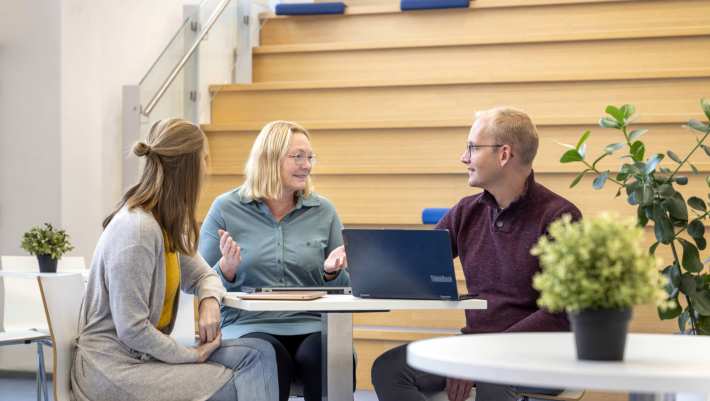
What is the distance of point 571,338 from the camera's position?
1.96 meters

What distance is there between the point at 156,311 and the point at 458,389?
860mm

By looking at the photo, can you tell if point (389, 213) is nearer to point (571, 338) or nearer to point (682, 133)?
point (682, 133)

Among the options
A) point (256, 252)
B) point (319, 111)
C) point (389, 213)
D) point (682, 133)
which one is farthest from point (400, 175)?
point (256, 252)

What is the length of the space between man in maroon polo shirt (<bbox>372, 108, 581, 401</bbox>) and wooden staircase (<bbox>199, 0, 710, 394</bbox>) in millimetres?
1588

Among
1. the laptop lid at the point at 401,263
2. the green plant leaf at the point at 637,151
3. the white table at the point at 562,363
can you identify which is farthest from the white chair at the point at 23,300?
the white table at the point at 562,363

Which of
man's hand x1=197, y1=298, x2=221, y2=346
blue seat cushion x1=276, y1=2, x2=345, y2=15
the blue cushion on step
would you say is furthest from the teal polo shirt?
blue seat cushion x1=276, y1=2, x2=345, y2=15

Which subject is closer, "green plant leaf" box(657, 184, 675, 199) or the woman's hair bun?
the woman's hair bun

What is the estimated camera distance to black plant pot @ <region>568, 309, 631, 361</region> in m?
1.64

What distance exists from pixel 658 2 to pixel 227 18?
8.26 feet

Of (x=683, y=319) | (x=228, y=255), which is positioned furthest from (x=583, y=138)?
(x=228, y=255)

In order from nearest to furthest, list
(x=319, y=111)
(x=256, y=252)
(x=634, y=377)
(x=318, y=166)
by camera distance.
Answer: (x=634, y=377), (x=256, y=252), (x=318, y=166), (x=319, y=111)

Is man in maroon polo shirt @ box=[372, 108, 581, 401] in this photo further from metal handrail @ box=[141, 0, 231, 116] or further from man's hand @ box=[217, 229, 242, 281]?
metal handrail @ box=[141, 0, 231, 116]

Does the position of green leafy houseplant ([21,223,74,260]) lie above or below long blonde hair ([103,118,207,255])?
below

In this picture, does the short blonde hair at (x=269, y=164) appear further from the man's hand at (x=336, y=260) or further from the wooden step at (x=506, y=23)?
the wooden step at (x=506, y=23)
